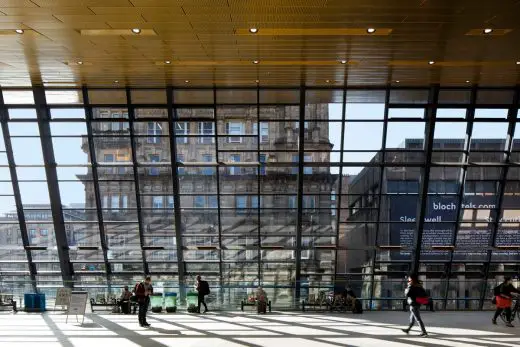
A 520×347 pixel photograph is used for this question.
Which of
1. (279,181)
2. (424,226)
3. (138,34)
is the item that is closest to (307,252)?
(279,181)

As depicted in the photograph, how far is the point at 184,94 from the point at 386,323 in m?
7.96

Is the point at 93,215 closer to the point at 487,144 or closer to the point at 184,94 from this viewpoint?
the point at 184,94

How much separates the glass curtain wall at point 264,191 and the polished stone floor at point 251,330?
1.87 metres

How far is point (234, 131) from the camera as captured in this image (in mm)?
16500

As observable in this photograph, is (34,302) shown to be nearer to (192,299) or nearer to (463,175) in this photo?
(192,299)

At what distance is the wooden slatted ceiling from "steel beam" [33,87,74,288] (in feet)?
3.43

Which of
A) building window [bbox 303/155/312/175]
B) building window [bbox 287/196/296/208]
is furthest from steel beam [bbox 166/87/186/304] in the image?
building window [bbox 303/155/312/175]

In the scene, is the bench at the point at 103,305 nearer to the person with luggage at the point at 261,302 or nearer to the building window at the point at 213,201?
the person with luggage at the point at 261,302

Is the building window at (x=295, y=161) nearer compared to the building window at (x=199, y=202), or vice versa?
the building window at (x=295, y=161)

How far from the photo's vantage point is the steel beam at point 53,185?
52.7 ft

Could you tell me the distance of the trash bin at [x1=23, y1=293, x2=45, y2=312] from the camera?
1616 centimetres

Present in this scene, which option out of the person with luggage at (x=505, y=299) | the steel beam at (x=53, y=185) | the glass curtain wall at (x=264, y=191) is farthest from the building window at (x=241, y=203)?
the person with luggage at (x=505, y=299)

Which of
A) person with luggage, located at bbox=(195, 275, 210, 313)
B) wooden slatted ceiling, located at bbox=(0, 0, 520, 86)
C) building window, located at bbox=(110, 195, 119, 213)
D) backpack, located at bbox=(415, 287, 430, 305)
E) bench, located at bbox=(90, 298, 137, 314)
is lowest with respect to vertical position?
bench, located at bbox=(90, 298, 137, 314)

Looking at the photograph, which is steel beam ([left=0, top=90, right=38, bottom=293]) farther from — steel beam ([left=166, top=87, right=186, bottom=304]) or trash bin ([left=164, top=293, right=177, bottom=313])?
steel beam ([left=166, top=87, right=186, bottom=304])
